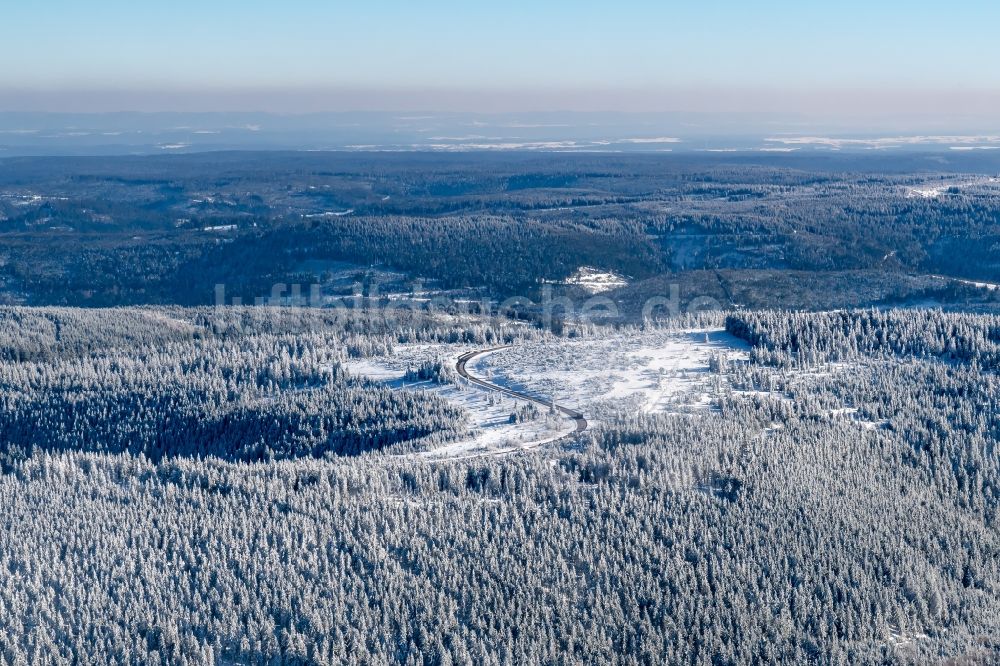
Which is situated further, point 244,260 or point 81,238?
point 81,238

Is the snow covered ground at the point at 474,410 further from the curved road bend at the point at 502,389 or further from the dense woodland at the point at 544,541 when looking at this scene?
the dense woodland at the point at 544,541

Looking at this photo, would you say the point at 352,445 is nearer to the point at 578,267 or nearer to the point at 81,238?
the point at 578,267

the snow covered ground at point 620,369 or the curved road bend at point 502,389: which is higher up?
the snow covered ground at point 620,369

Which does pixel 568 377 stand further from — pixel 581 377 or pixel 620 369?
pixel 620 369

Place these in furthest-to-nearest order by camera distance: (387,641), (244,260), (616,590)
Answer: (244,260)
(616,590)
(387,641)

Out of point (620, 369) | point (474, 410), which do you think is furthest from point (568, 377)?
point (474, 410)

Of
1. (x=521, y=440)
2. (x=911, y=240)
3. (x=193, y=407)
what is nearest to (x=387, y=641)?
(x=521, y=440)

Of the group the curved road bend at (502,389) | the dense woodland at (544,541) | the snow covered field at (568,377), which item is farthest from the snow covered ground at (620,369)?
the dense woodland at (544,541)
